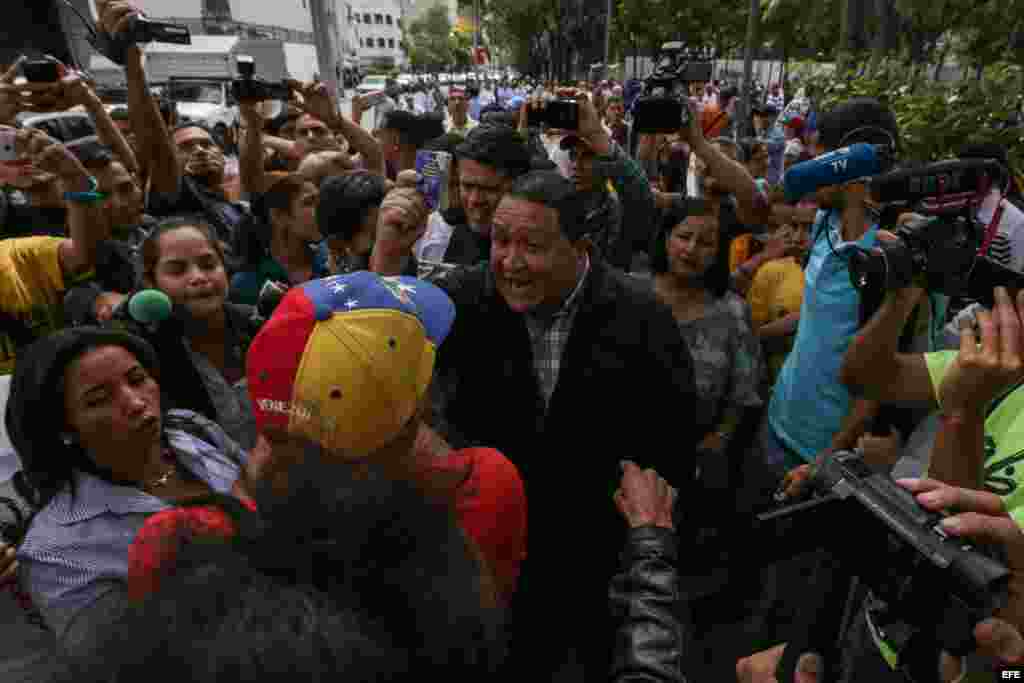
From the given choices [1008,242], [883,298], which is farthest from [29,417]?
[1008,242]

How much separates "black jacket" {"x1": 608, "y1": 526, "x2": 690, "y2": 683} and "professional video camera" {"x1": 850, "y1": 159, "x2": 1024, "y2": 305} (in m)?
0.88

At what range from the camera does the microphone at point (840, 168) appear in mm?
2217

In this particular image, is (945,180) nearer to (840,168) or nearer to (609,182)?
(840,168)

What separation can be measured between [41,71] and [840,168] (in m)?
3.34

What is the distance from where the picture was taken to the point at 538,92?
10.6ft

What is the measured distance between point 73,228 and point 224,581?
231 centimetres

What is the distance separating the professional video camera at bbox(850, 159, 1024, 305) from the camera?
5.23 feet

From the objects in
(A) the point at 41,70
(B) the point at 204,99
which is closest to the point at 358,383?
(A) the point at 41,70

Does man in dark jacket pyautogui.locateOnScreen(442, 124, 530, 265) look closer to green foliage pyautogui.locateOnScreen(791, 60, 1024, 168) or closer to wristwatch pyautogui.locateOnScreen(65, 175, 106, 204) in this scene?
wristwatch pyautogui.locateOnScreen(65, 175, 106, 204)

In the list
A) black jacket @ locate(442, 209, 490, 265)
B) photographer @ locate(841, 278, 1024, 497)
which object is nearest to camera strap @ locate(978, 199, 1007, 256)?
photographer @ locate(841, 278, 1024, 497)

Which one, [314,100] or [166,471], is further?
[314,100]

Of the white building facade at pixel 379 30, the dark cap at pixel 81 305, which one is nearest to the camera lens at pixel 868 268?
the dark cap at pixel 81 305

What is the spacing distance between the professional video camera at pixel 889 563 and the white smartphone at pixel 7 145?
9.50 feet

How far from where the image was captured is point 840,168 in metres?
2.22
